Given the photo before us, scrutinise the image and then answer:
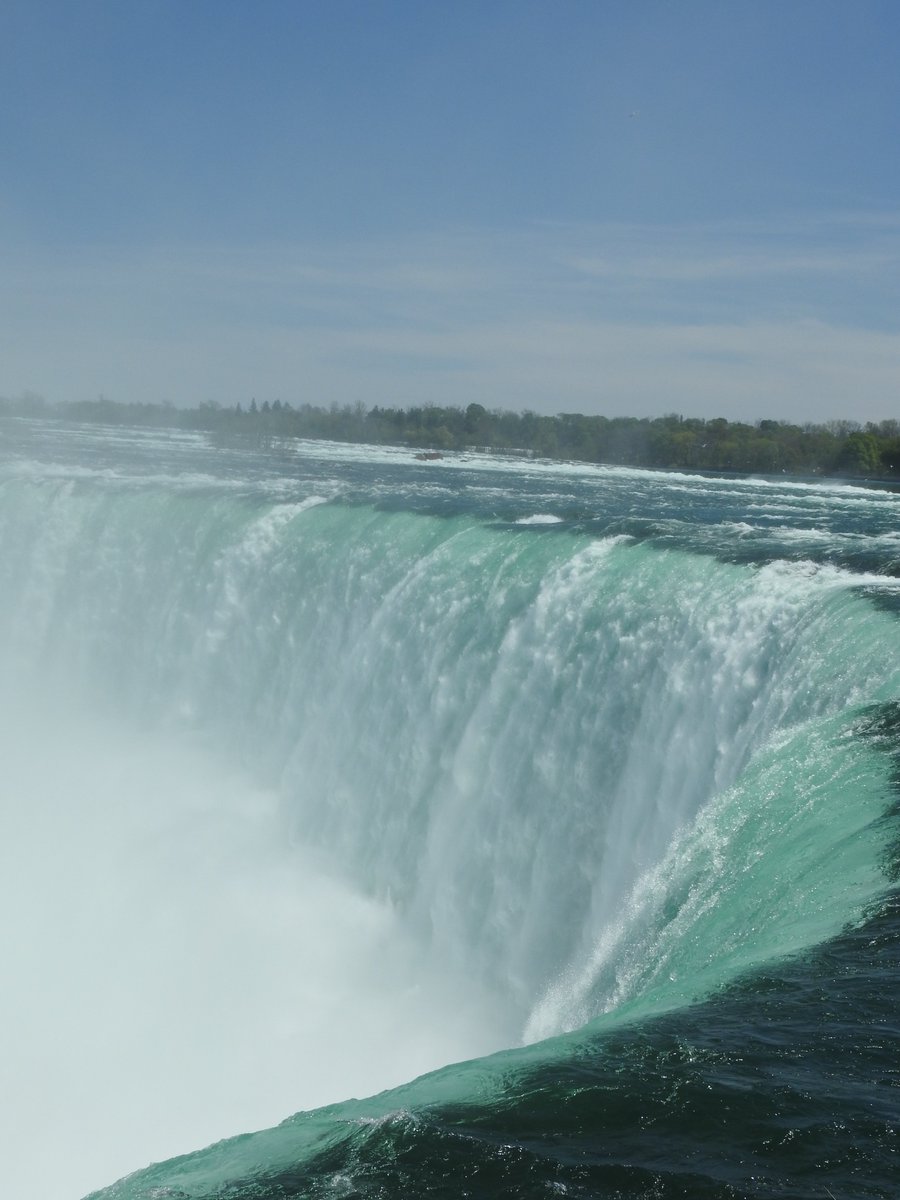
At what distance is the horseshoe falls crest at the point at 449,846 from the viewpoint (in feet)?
13.2

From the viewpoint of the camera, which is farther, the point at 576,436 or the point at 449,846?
the point at 576,436

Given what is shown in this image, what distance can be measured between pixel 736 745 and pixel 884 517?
11.0 meters

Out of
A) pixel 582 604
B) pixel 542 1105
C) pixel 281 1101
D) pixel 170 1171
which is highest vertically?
pixel 582 604

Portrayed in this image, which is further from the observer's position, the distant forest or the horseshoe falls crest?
the distant forest

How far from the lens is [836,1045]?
4.18 m

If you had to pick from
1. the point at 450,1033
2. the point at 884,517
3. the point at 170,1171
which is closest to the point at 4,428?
the point at 884,517

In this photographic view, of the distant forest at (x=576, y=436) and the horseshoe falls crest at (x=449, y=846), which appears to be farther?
the distant forest at (x=576, y=436)

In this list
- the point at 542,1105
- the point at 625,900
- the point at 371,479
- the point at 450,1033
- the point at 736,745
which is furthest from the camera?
the point at 371,479

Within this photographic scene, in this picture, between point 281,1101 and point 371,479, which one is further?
point 371,479

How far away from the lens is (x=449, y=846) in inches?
455

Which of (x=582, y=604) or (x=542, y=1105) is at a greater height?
(x=582, y=604)

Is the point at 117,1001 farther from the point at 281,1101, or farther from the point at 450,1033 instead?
the point at 450,1033

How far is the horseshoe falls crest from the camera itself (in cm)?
403

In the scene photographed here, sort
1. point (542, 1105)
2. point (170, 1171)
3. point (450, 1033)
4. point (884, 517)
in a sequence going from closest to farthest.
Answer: point (542, 1105) < point (170, 1171) < point (450, 1033) < point (884, 517)
